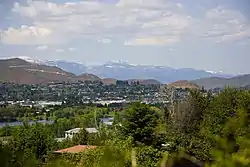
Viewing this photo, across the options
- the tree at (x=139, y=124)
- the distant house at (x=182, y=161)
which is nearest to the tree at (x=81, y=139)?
the tree at (x=139, y=124)

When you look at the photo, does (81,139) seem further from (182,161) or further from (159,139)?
(182,161)

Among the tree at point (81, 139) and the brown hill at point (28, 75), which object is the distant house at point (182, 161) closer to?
the tree at point (81, 139)

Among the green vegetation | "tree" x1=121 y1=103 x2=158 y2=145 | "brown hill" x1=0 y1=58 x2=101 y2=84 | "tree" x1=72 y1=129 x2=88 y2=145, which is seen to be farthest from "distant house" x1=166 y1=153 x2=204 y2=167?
"brown hill" x1=0 y1=58 x2=101 y2=84

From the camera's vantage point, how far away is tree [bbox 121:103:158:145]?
17.4 meters

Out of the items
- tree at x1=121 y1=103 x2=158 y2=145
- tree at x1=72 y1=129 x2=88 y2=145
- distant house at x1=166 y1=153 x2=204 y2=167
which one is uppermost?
distant house at x1=166 y1=153 x2=204 y2=167

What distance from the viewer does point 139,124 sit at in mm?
17656

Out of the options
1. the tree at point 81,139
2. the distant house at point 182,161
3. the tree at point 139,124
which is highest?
the distant house at point 182,161

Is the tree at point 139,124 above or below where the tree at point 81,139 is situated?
above

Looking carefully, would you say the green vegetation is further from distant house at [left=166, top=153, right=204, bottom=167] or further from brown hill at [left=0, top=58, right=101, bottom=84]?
brown hill at [left=0, top=58, right=101, bottom=84]

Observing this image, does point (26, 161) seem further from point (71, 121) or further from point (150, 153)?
point (71, 121)

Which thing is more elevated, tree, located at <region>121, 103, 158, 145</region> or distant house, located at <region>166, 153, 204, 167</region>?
distant house, located at <region>166, 153, 204, 167</region>

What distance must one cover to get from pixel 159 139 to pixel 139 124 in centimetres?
107

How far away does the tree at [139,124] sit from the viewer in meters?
17.4

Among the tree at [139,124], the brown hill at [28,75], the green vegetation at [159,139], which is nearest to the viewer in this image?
the green vegetation at [159,139]
